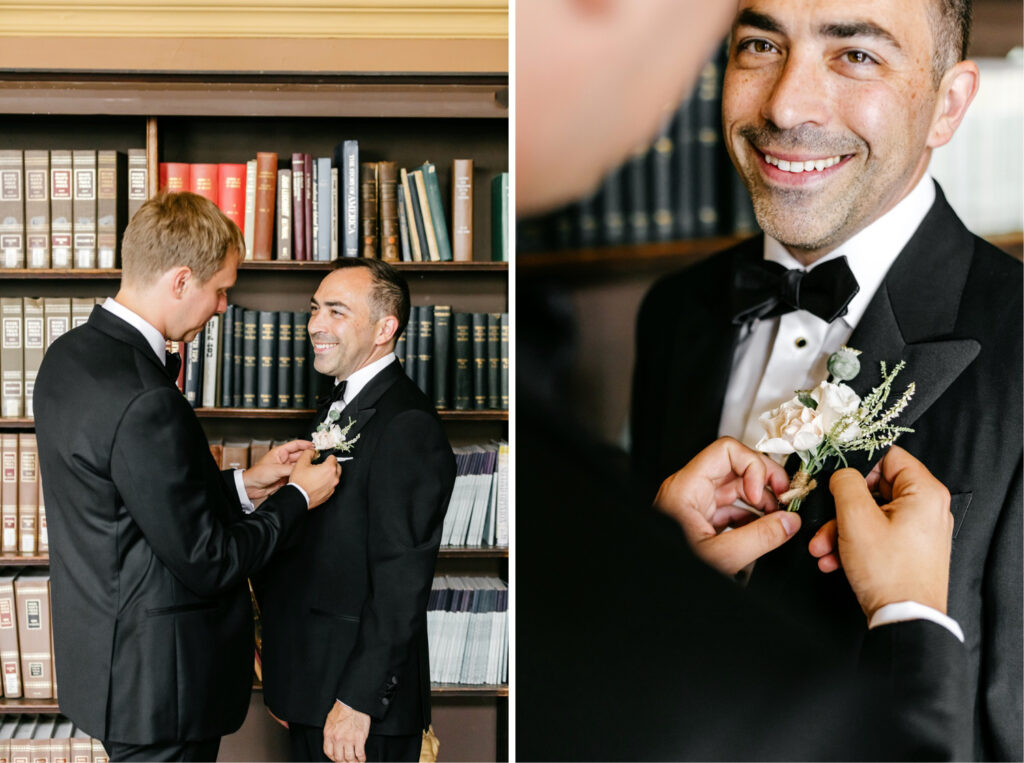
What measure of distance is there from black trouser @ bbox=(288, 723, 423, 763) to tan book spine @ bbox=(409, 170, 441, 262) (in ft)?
4.30

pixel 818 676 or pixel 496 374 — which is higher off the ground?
pixel 496 374

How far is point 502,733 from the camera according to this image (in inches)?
104

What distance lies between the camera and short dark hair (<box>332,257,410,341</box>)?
1.96 m

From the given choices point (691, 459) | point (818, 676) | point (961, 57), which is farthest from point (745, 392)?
point (961, 57)

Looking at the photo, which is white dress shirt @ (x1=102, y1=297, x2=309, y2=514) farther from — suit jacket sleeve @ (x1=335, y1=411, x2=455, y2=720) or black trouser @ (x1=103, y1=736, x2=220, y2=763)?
black trouser @ (x1=103, y1=736, x2=220, y2=763)

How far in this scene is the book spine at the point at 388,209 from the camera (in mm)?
2439

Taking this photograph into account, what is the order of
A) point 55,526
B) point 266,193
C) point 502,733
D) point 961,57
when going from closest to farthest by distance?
point 961,57, point 55,526, point 266,193, point 502,733

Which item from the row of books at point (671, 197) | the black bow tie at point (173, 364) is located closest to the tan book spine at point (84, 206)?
the black bow tie at point (173, 364)

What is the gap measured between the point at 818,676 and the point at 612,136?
832mm

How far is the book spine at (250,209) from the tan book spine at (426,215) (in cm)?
47

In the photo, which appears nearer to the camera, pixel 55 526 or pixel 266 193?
pixel 55 526

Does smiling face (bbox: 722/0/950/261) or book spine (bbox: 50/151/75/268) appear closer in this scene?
smiling face (bbox: 722/0/950/261)

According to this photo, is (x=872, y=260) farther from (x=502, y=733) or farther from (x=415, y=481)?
(x=502, y=733)

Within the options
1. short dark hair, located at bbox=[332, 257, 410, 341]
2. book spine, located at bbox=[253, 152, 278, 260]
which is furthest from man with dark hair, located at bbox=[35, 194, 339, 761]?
book spine, located at bbox=[253, 152, 278, 260]
